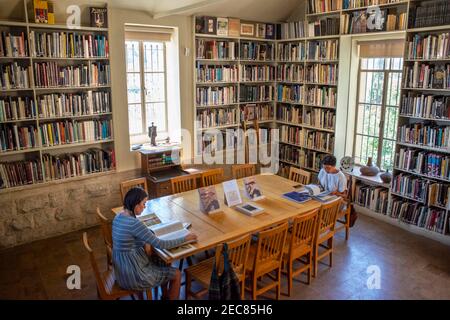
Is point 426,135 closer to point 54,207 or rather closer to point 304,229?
point 304,229

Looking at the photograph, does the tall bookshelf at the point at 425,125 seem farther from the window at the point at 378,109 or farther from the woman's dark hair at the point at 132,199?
the woman's dark hair at the point at 132,199

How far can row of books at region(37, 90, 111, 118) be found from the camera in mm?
4652

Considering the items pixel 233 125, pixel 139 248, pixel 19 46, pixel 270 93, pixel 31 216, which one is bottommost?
pixel 31 216

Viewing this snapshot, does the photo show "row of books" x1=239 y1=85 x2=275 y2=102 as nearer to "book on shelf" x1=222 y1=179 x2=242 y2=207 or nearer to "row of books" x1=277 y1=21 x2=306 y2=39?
"row of books" x1=277 y1=21 x2=306 y2=39

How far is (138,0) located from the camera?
4.86m

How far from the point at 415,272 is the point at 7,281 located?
433 cm

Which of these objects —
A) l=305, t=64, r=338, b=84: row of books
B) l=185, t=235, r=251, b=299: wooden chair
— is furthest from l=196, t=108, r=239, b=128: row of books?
l=185, t=235, r=251, b=299: wooden chair

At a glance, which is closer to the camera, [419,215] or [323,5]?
[419,215]

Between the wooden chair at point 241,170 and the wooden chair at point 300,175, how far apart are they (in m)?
0.56

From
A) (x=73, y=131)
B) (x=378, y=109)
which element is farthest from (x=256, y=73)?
(x=73, y=131)

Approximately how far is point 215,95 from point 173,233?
343cm

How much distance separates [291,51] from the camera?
645 cm
